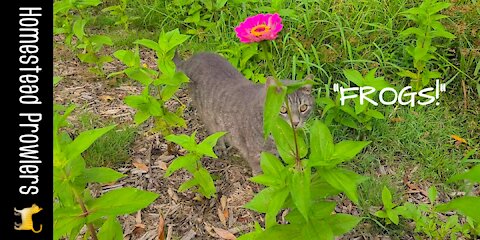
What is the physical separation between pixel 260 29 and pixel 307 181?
0.58 m

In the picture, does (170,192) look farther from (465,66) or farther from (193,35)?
(465,66)

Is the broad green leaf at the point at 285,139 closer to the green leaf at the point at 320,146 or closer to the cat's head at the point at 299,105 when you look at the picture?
the green leaf at the point at 320,146

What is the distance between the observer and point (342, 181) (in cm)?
170

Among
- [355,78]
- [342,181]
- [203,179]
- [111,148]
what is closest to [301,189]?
[342,181]

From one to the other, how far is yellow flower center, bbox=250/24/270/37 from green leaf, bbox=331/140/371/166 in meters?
0.59

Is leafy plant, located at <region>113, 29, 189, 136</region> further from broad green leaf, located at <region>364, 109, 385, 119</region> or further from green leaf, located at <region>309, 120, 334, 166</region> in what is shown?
broad green leaf, located at <region>364, 109, 385, 119</region>

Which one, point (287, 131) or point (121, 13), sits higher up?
point (121, 13)

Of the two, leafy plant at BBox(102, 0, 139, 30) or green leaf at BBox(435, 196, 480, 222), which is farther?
leafy plant at BBox(102, 0, 139, 30)

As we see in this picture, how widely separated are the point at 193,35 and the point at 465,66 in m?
2.22

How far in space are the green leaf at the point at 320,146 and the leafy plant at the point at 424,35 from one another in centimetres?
171

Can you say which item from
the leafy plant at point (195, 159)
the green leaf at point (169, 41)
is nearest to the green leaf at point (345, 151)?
the leafy plant at point (195, 159)

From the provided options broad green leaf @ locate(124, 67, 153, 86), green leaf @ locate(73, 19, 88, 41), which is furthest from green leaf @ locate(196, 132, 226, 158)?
green leaf @ locate(73, 19, 88, 41)

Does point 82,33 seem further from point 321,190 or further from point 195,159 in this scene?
point 321,190

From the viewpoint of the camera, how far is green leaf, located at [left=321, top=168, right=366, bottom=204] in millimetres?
1671
